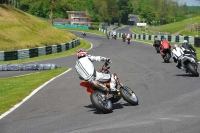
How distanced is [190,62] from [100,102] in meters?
7.58

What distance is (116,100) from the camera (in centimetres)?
1033

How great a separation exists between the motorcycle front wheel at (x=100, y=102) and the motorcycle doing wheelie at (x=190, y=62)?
6992 millimetres

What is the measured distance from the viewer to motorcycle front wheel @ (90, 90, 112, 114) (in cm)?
944

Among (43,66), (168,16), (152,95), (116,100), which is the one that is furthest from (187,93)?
(168,16)

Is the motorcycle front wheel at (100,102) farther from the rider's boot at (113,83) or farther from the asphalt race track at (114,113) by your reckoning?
the rider's boot at (113,83)

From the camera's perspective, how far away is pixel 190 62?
16.2m

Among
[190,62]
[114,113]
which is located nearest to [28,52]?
[190,62]

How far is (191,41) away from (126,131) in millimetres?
39522

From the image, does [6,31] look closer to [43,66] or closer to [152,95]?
[43,66]

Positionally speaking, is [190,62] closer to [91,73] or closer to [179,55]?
[179,55]

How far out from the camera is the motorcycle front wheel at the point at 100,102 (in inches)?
372

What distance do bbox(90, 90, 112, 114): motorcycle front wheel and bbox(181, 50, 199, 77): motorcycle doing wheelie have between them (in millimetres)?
6992

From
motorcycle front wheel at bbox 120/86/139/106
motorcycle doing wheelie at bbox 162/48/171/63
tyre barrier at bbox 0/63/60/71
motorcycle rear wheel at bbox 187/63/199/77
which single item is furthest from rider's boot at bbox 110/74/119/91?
motorcycle doing wheelie at bbox 162/48/171/63

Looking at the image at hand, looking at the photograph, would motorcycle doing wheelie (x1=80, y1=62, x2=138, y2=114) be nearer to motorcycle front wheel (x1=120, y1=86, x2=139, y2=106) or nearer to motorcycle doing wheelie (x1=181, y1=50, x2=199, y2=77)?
motorcycle front wheel (x1=120, y1=86, x2=139, y2=106)
